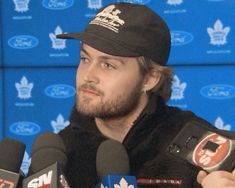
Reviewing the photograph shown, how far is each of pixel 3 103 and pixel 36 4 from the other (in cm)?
49

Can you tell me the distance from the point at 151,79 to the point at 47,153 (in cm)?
43

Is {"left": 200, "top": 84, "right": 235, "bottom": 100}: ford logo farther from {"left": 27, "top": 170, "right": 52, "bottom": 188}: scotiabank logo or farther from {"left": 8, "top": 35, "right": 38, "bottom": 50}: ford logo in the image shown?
{"left": 27, "top": 170, "right": 52, "bottom": 188}: scotiabank logo

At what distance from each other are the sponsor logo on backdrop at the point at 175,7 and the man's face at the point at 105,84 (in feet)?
3.05

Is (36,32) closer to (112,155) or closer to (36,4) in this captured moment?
(36,4)

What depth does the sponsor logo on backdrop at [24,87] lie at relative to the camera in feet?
7.77

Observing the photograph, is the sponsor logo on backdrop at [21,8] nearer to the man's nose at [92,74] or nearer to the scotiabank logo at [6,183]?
the man's nose at [92,74]

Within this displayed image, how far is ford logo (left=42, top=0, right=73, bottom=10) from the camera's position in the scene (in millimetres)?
2254

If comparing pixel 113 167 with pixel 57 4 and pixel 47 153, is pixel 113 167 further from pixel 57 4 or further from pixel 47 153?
pixel 57 4

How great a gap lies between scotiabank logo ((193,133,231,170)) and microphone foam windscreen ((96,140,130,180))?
13cm

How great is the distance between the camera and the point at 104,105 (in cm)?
113

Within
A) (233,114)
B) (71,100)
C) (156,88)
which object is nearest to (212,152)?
(156,88)

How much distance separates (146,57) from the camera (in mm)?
1185

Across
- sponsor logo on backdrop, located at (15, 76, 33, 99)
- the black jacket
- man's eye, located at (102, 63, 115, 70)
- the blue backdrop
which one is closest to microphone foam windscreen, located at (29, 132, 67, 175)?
the black jacket

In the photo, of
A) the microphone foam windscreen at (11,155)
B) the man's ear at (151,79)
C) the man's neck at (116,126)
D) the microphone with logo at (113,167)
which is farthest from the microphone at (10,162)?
the man's ear at (151,79)
